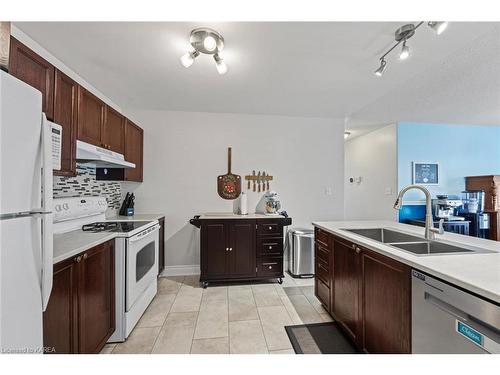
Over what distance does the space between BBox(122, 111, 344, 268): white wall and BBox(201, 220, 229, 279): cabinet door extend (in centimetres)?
58

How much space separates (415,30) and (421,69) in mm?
738

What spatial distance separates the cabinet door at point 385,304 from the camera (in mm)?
1098

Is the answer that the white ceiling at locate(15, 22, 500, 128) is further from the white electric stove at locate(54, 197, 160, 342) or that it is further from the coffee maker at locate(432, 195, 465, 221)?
the coffee maker at locate(432, 195, 465, 221)

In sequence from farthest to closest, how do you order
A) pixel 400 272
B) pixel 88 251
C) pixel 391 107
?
pixel 391 107 → pixel 88 251 → pixel 400 272

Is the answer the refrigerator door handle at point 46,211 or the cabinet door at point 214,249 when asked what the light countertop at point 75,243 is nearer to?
the refrigerator door handle at point 46,211

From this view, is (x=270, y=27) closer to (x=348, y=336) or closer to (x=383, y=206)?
(x=348, y=336)

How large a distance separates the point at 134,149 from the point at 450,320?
10.7 feet

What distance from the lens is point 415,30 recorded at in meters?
1.49

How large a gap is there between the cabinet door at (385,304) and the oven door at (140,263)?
1796 millimetres

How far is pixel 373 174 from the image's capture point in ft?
14.9

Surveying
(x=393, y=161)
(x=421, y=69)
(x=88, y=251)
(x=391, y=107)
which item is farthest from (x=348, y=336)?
(x=393, y=161)

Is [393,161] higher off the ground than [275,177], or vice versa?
[393,161]

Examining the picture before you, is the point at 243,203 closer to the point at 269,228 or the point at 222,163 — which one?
the point at 269,228

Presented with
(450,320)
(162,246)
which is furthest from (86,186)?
(450,320)
